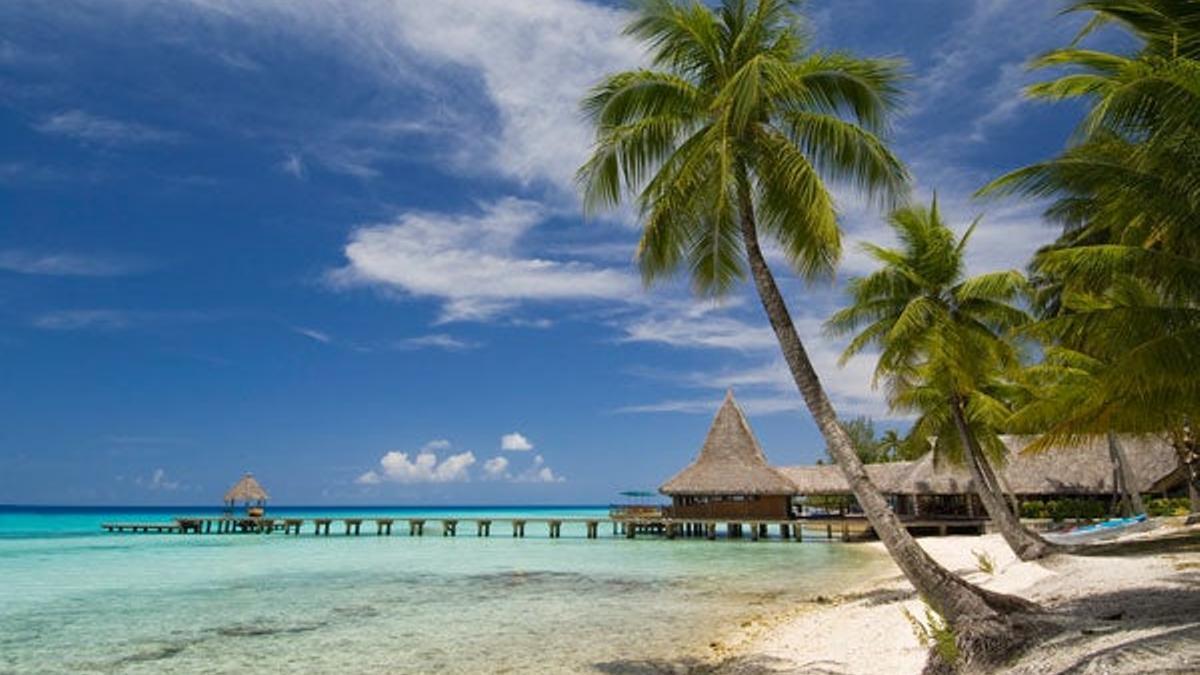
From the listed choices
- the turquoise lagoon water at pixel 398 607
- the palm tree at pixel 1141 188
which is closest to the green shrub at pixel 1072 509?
the turquoise lagoon water at pixel 398 607

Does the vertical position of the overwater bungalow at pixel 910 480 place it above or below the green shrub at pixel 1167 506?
above

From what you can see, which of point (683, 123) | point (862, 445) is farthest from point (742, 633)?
point (862, 445)

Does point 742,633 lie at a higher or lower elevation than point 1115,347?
lower

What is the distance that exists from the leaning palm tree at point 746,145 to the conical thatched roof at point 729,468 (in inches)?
1038

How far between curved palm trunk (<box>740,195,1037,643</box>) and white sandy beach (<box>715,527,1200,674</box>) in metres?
0.47

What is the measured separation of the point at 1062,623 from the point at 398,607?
38.7ft

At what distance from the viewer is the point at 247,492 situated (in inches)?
1850

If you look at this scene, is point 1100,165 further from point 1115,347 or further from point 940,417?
point 940,417

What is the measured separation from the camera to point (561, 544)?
35.9m

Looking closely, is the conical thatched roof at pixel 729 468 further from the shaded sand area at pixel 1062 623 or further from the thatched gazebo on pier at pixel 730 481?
the shaded sand area at pixel 1062 623

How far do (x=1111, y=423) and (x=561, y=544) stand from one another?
30622 millimetres

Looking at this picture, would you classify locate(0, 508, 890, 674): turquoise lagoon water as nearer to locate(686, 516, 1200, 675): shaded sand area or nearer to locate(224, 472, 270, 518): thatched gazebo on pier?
locate(686, 516, 1200, 675): shaded sand area

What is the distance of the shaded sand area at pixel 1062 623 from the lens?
5.28m

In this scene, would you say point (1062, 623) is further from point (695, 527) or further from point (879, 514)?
point (695, 527)
